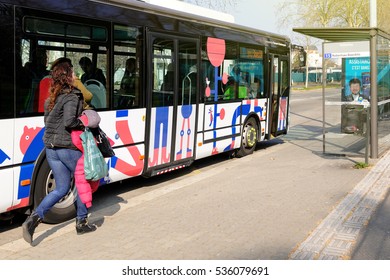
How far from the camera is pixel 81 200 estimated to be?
5270 mm

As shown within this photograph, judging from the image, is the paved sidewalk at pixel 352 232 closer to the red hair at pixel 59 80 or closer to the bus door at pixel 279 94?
the red hair at pixel 59 80

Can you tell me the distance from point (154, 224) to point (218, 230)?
82 cm

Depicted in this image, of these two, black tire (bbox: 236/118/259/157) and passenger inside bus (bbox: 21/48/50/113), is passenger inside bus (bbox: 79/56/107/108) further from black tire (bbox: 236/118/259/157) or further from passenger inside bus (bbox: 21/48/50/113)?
black tire (bbox: 236/118/259/157)

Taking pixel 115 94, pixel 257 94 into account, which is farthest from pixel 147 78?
pixel 257 94

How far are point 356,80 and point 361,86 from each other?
268 millimetres

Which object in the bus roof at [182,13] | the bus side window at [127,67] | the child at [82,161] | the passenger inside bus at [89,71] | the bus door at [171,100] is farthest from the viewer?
the bus door at [171,100]

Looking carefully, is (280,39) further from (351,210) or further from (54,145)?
(54,145)

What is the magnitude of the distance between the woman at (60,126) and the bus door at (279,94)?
24.2ft

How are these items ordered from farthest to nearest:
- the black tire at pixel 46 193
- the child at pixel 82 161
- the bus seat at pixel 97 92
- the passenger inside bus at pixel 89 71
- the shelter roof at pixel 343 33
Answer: the shelter roof at pixel 343 33 < the bus seat at pixel 97 92 < the passenger inside bus at pixel 89 71 < the black tire at pixel 46 193 < the child at pixel 82 161

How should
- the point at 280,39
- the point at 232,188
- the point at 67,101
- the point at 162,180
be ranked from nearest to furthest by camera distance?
the point at 67,101 < the point at 232,188 < the point at 162,180 < the point at 280,39

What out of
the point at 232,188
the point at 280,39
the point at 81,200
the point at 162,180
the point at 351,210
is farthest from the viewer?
the point at 280,39

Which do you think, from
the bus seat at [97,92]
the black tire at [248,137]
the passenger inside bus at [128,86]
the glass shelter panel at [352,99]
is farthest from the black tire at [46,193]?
the glass shelter panel at [352,99]

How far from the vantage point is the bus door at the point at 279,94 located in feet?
38.8

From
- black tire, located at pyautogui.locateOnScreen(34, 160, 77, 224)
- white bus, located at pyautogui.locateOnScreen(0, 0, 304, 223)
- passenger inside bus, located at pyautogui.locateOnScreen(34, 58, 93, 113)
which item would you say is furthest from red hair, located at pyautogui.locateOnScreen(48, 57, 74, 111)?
black tire, located at pyautogui.locateOnScreen(34, 160, 77, 224)
